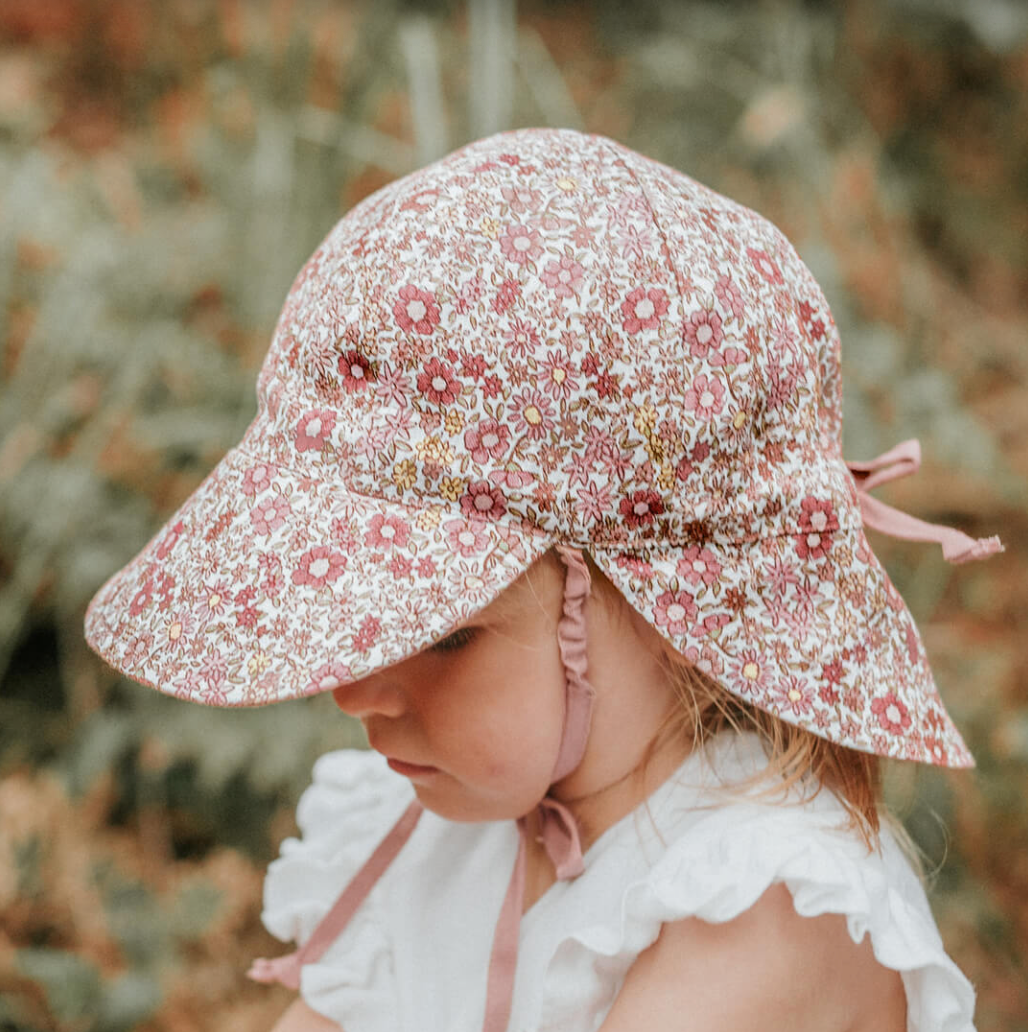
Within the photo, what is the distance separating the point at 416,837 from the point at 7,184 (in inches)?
81.0

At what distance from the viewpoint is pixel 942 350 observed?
9.46 feet

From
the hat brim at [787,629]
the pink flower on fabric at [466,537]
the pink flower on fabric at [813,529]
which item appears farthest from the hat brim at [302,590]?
the pink flower on fabric at [813,529]

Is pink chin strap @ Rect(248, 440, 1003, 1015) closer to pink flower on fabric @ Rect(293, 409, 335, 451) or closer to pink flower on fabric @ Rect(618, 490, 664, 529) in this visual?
pink flower on fabric @ Rect(618, 490, 664, 529)

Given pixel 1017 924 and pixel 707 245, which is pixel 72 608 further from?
pixel 1017 924

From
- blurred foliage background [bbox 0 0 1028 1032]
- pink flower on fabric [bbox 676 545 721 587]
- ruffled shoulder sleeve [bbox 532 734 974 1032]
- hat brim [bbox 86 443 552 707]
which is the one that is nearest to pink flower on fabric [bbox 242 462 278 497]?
hat brim [bbox 86 443 552 707]

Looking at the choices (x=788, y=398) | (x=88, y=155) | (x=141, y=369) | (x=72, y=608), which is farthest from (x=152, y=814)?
(x=88, y=155)

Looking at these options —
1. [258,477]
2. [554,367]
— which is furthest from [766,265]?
[258,477]

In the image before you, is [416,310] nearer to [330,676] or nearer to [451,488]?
[451,488]

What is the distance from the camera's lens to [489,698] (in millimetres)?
913

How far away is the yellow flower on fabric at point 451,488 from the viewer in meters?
0.84

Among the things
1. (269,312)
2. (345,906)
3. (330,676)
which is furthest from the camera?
(269,312)

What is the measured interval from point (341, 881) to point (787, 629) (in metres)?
0.65

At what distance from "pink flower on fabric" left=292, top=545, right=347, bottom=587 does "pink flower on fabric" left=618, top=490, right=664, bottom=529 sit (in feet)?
0.69

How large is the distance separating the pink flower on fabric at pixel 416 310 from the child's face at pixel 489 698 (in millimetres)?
205
